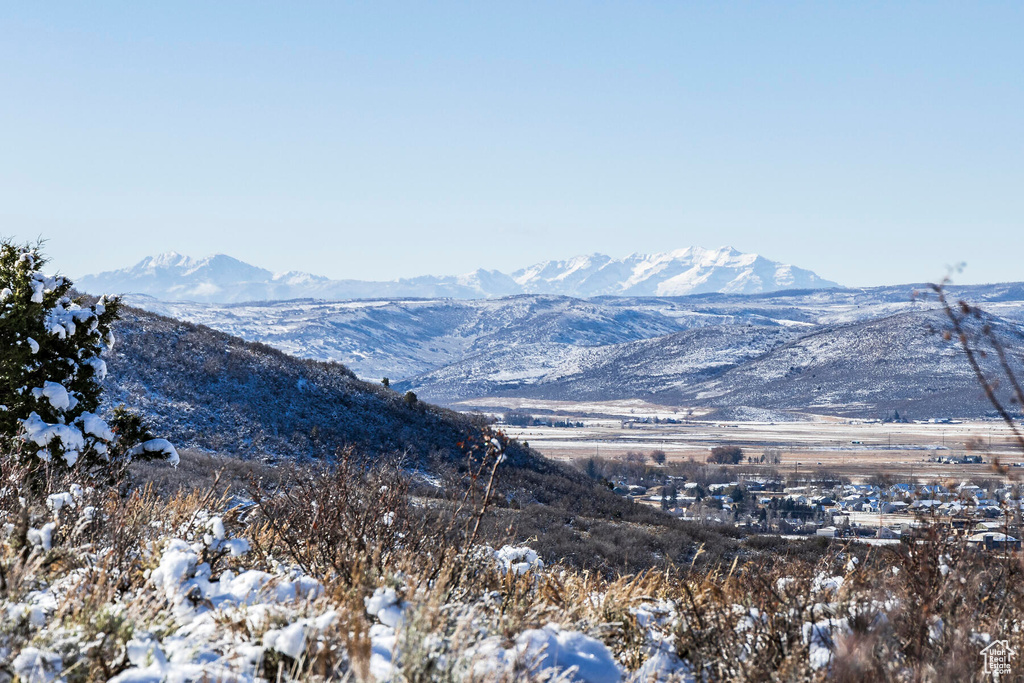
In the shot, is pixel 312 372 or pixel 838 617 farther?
pixel 312 372

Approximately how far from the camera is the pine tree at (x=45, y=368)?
11672mm

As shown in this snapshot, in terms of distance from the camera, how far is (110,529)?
19.1ft

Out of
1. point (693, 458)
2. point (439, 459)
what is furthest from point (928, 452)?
point (439, 459)

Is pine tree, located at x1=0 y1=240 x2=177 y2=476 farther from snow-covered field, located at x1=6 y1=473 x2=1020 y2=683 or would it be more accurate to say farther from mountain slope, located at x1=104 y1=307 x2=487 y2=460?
mountain slope, located at x1=104 y1=307 x2=487 y2=460

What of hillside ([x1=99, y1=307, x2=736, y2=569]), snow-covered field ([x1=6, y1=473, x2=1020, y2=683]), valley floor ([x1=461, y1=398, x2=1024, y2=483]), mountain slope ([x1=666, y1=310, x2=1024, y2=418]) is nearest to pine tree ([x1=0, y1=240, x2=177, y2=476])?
snow-covered field ([x1=6, y1=473, x2=1020, y2=683])

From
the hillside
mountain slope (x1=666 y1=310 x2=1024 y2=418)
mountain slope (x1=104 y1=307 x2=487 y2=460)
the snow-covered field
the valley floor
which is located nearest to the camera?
the snow-covered field

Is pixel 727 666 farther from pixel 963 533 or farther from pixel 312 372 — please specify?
pixel 312 372

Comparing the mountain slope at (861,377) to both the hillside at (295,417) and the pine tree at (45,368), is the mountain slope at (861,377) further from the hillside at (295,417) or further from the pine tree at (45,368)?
the pine tree at (45,368)

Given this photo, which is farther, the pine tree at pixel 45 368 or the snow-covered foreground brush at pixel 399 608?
the pine tree at pixel 45 368

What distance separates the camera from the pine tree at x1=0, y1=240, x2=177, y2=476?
38.3 feet

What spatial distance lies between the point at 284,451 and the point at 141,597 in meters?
30.9

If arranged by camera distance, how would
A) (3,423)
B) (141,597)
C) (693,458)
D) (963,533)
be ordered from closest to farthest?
(141,597), (963,533), (3,423), (693,458)

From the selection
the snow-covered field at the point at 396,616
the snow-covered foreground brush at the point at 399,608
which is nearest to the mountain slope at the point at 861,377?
the snow-covered foreground brush at the point at 399,608

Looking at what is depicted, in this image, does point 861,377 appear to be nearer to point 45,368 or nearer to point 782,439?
point 782,439
